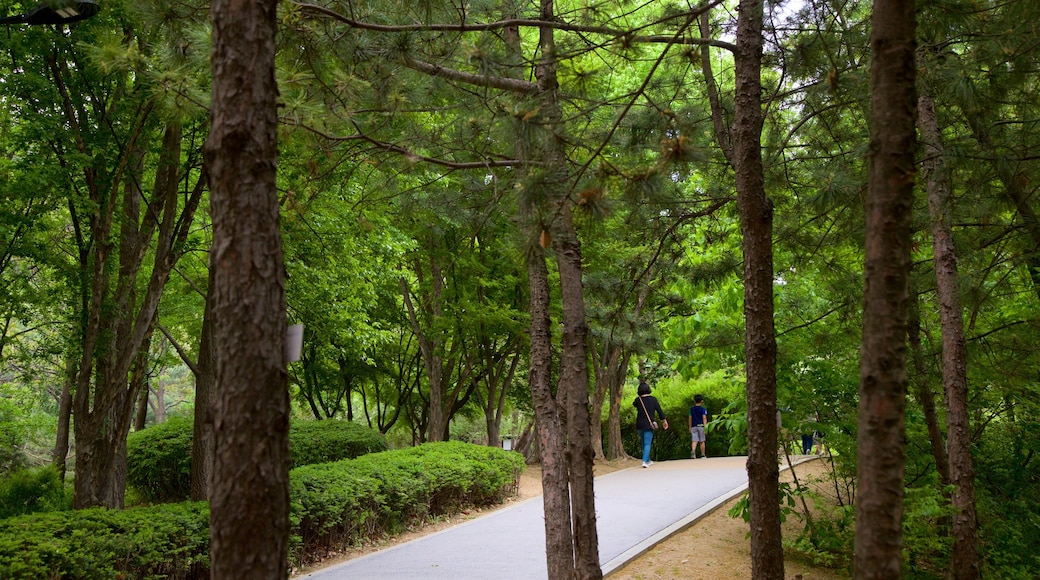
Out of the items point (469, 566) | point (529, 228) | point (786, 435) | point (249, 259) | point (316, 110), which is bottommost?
point (469, 566)

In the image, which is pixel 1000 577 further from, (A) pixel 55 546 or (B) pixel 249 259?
(A) pixel 55 546

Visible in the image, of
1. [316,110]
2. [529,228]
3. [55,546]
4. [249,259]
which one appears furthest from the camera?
[55,546]

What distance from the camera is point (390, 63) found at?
550cm

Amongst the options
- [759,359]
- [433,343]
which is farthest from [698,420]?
[759,359]

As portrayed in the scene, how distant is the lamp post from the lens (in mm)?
5469

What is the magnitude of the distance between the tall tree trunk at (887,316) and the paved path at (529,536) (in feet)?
18.2

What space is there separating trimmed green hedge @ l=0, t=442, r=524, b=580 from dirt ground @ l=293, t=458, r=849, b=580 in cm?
24

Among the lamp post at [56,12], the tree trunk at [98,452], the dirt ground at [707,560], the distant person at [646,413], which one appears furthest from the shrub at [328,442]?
the lamp post at [56,12]

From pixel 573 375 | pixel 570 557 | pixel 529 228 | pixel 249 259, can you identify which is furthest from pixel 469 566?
pixel 249 259

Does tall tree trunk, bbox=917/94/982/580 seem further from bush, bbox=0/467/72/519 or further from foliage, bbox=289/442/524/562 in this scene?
bush, bbox=0/467/72/519

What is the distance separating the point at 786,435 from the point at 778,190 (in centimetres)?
323

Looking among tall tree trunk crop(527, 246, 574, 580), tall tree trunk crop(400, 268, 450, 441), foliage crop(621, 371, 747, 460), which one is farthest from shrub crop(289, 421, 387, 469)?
foliage crop(621, 371, 747, 460)

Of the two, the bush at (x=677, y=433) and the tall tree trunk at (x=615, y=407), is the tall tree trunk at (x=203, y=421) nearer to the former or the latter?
the tall tree trunk at (x=615, y=407)

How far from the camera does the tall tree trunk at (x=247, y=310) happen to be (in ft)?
8.98
